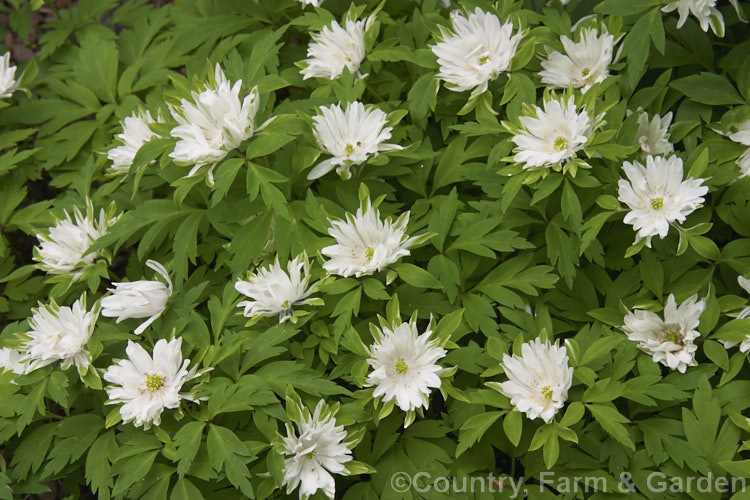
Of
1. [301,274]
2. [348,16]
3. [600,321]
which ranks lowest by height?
[600,321]

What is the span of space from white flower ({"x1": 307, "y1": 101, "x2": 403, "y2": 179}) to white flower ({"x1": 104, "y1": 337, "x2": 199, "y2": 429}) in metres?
0.90

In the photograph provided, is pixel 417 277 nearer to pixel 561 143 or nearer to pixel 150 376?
pixel 561 143

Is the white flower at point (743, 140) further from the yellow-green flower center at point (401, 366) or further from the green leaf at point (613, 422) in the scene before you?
the yellow-green flower center at point (401, 366)

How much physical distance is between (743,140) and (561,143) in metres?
0.83

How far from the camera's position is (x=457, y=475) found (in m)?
2.60

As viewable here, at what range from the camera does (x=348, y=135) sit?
9.34 feet

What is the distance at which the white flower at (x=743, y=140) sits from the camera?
2842mm

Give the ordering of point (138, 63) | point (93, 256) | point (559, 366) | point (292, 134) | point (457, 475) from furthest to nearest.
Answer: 1. point (138, 63)
2. point (93, 256)
3. point (292, 134)
4. point (457, 475)
5. point (559, 366)

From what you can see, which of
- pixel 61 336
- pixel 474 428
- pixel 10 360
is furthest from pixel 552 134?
pixel 10 360

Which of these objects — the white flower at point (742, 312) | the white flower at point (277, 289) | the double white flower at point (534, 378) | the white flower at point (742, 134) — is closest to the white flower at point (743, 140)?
the white flower at point (742, 134)

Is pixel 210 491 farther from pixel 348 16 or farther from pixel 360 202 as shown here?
pixel 348 16

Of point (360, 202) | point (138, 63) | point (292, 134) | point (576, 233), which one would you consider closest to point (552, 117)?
point (576, 233)

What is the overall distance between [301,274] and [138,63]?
1912 millimetres

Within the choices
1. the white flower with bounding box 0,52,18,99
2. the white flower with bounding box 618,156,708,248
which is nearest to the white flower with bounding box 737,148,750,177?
the white flower with bounding box 618,156,708,248
